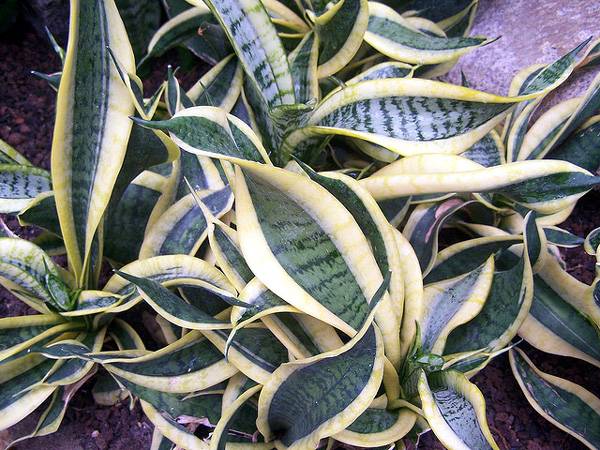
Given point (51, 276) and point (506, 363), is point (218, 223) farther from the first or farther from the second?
point (506, 363)

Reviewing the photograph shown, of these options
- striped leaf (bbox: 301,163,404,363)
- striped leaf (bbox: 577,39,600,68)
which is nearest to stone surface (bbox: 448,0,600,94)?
striped leaf (bbox: 577,39,600,68)

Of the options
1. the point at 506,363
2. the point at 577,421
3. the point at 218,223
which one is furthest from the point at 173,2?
the point at 577,421

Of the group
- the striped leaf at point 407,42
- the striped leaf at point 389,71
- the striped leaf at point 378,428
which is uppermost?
the striped leaf at point 407,42

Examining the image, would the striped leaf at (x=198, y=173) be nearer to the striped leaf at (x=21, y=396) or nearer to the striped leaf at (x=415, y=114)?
the striped leaf at (x=415, y=114)

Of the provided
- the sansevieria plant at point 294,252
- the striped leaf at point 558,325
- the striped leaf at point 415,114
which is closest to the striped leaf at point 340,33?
the sansevieria plant at point 294,252

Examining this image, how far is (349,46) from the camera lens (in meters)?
0.85

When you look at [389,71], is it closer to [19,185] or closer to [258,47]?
[258,47]

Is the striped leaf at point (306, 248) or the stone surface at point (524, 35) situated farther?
the stone surface at point (524, 35)

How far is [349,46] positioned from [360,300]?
0.42m

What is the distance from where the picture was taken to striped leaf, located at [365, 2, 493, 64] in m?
0.82

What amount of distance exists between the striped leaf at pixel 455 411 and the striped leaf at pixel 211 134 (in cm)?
32

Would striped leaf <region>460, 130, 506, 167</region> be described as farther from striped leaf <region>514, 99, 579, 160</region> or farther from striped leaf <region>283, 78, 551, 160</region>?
striped leaf <region>283, 78, 551, 160</region>

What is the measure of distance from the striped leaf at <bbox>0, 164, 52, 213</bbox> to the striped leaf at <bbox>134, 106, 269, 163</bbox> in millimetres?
309

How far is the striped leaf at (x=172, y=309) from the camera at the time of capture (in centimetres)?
62
